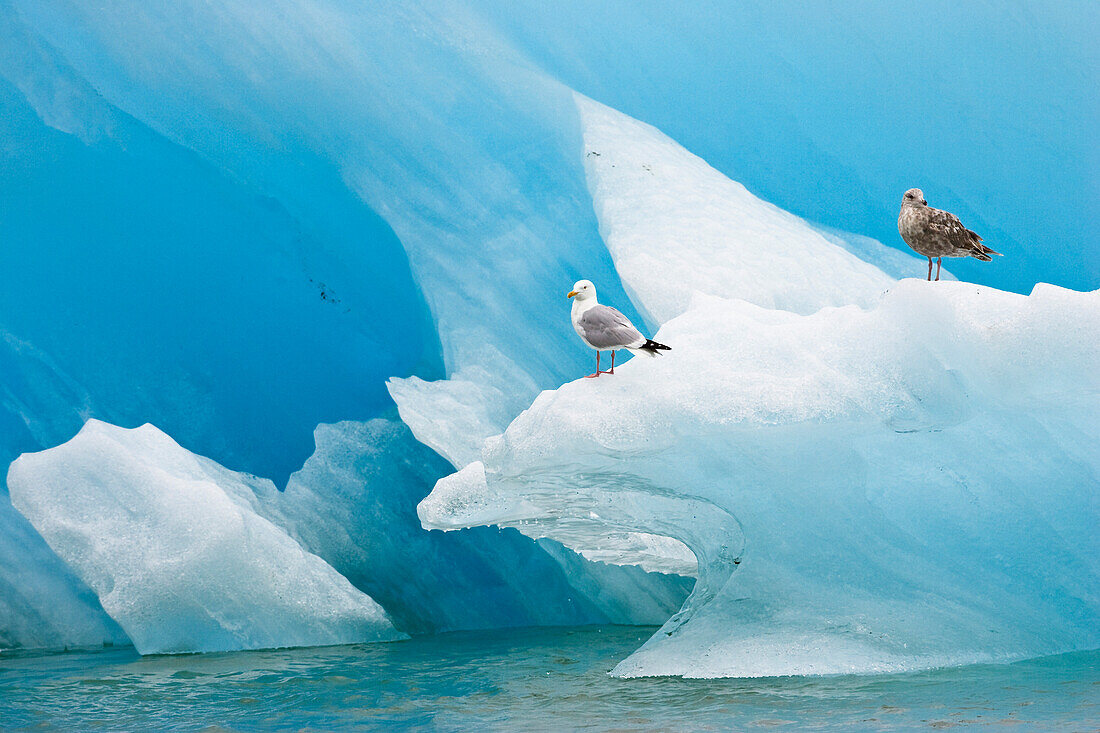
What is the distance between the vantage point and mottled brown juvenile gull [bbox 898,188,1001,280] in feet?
12.3

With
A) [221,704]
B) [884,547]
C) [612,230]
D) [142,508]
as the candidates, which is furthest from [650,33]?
[221,704]

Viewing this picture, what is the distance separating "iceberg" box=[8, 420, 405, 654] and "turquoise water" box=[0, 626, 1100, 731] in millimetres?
464

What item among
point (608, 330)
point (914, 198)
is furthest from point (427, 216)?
point (914, 198)

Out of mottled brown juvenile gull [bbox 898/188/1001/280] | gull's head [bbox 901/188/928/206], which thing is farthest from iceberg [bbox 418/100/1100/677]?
gull's head [bbox 901/188/928/206]

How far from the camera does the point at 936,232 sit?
3.78m

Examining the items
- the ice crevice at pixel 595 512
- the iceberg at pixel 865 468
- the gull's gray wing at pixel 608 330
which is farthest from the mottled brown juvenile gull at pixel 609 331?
the ice crevice at pixel 595 512

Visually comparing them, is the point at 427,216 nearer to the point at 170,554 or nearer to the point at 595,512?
the point at 170,554

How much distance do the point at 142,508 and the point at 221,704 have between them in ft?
7.31

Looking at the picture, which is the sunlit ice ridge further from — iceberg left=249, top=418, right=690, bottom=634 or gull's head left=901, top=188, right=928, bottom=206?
gull's head left=901, top=188, right=928, bottom=206

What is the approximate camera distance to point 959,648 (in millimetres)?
3912

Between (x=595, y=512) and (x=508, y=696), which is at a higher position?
(x=595, y=512)

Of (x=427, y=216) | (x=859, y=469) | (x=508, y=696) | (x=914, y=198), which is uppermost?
(x=427, y=216)

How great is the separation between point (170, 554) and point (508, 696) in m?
2.69

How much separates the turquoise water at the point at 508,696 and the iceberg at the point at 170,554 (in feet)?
1.52
